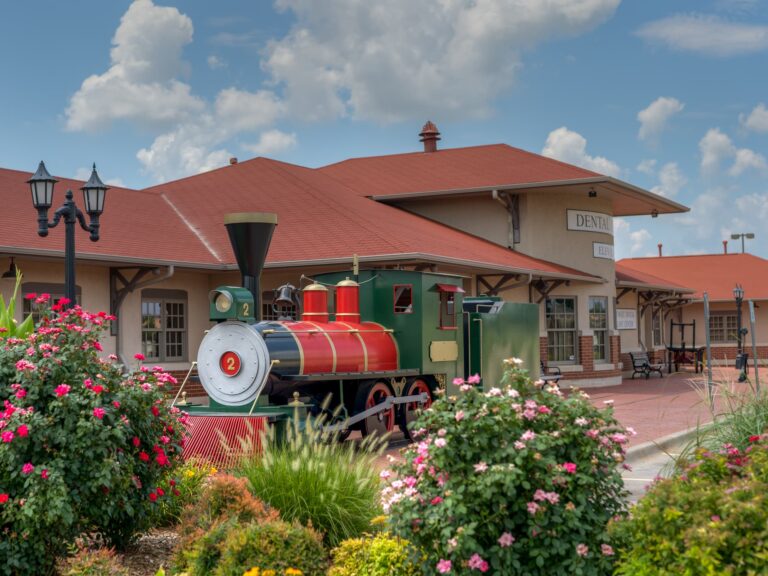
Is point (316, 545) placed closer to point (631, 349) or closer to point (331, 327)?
point (331, 327)

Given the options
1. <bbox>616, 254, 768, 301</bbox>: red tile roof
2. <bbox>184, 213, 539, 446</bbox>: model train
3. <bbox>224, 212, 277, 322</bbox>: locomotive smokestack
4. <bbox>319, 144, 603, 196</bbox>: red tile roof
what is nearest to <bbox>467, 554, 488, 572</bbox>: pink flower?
<bbox>184, 213, 539, 446</bbox>: model train

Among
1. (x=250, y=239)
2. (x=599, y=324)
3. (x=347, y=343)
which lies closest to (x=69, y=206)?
(x=250, y=239)

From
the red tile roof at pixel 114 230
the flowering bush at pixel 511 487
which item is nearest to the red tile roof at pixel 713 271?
the red tile roof at pixel 114 230

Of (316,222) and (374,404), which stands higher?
(316,222)

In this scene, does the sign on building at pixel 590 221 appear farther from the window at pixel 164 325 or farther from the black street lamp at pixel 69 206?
the black street lamp at pixel 69 206

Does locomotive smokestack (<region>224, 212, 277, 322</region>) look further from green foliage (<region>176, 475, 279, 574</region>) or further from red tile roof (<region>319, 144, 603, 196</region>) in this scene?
red tile roof (<region>319, 144, 603, 196</region>)

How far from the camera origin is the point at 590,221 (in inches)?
A: 1035

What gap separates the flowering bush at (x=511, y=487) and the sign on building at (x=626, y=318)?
24.4m

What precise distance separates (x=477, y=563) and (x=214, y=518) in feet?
6.93

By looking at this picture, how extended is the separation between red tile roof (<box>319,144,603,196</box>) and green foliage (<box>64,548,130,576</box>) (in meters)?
19.6

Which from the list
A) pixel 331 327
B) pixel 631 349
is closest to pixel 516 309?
pixel 331 327

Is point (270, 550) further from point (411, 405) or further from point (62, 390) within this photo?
point (411, 405)

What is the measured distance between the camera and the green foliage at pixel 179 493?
7.10m

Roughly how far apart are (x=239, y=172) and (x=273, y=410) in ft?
51.2
